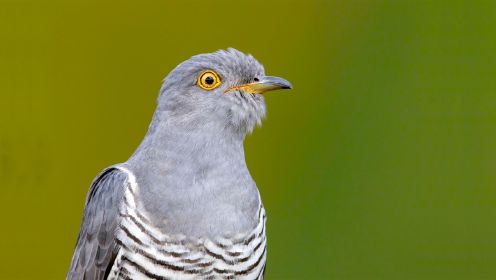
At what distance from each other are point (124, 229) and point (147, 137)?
44 cm

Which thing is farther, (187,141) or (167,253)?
(187,141)

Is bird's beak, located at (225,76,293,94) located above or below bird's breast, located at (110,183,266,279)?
above

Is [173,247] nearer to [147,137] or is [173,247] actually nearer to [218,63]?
[147,137]

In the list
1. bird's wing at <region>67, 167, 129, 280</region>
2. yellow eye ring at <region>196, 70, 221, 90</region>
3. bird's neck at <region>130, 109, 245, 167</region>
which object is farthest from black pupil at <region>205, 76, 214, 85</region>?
bird's wing at <region>67, 167, 129, 280</region>

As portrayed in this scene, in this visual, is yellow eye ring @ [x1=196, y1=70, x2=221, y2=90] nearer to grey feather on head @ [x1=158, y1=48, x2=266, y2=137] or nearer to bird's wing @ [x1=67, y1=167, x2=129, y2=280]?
grey feather on head @ [x1=158, y1=48, x2=266, y2=137]

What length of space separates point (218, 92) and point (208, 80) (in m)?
0.07

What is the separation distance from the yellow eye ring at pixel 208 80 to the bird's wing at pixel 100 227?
515 millimetres

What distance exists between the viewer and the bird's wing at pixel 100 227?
10.1 feet

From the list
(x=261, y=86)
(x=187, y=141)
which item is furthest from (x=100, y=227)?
(x=261, y=86)

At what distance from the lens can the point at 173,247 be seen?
2.95 meters

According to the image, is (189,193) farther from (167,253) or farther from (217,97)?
Result: (217,97)

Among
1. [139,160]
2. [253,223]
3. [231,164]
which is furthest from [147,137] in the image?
[253,223]

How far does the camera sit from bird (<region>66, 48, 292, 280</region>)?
117 inches

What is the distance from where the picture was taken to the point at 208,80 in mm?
3154
